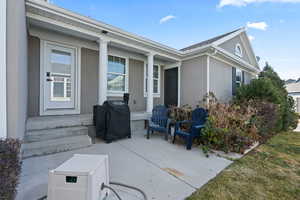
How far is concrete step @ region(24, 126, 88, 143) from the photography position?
11.3 ft

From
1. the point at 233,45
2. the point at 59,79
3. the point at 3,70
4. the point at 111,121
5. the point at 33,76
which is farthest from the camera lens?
the point at 233,45

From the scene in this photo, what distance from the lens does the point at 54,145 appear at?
3.36 m

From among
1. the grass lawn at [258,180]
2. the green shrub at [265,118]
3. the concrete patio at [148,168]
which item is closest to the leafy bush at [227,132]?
the grass lawn at [258,180]

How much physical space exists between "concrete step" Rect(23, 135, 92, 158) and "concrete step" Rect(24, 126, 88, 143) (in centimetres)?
13

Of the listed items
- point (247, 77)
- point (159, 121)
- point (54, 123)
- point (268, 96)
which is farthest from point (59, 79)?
point (247, 77)

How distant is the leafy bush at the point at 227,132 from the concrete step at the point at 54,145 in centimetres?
303

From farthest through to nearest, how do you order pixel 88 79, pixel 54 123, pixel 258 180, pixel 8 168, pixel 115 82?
pixel 115 82 → pixel 88 79 → pixel 54 123 → pixel 258 180 → pixel 8 168

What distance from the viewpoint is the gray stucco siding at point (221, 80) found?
6.79m

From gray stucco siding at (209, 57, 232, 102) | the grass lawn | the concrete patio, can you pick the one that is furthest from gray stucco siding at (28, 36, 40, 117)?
gray stucco siding at (209, 57, 232, 102)

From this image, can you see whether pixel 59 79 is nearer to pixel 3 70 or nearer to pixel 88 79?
pixel 88 79

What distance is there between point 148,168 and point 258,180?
187 centimetres

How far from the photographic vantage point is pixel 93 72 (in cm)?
570

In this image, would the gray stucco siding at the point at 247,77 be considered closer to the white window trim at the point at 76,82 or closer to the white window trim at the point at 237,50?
the white window trim at the point at 237,50

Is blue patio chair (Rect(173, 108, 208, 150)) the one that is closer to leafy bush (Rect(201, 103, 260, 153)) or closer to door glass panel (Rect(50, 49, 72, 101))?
leafy bush (Rect(201, 103, 260, 153))
